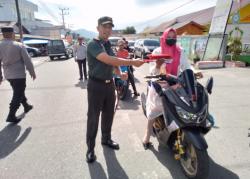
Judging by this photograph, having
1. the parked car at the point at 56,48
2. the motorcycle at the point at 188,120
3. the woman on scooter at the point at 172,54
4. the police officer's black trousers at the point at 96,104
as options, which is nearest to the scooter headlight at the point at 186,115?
the motorcycle at the point at 188,120

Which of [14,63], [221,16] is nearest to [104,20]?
[14,63]

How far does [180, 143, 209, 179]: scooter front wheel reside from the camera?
273cm

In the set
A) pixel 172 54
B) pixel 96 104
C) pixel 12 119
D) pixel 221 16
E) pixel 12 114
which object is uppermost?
pixel 221 16

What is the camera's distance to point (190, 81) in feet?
9.71

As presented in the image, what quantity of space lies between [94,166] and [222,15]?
49.8 ft

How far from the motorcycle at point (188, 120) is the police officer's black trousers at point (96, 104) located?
69cm

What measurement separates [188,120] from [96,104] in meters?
1.28

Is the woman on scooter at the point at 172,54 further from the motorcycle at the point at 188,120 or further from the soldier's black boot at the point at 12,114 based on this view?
the soldier's black boot at the point at 12,114

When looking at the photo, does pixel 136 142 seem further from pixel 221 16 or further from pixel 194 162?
pixel 221 16

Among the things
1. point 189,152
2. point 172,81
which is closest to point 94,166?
point 189,152

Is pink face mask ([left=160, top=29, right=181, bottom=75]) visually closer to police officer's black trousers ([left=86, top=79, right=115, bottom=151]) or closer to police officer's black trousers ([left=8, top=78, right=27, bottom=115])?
police officer's black trousers ([left=86, top=79, right=115, bottom=151])

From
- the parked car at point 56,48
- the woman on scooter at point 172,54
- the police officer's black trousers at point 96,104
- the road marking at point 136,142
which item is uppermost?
the woman on scooter at point 172,54

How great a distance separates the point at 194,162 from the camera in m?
2.91

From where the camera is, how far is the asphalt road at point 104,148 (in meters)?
3.15
